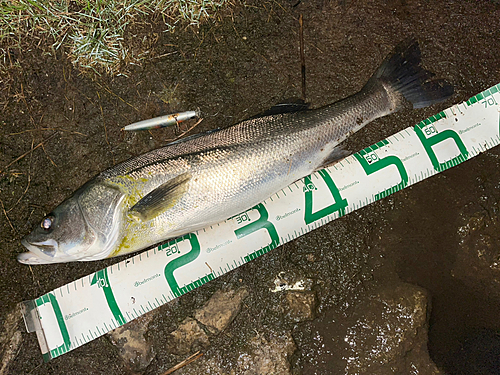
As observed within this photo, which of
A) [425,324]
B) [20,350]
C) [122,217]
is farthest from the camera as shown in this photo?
[20,350]

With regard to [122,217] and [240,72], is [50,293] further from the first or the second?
[240,72]

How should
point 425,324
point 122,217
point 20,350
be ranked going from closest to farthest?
1. point 122,217
2. point 425,324
3. point 20,350

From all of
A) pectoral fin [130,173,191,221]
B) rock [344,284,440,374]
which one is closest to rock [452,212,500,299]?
rock [344,284,440,374]

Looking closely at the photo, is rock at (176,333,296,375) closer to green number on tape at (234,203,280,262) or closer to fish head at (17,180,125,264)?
green number on tape at (234,203,280,262)

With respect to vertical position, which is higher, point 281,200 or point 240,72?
point 240,72

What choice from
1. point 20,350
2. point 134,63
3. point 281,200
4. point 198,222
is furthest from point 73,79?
point 20,350

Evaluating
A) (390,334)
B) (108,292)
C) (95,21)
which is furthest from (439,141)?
(95,21)

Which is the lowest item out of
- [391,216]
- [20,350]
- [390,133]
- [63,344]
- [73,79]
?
[20,350]

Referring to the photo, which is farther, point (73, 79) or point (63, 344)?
point (73, 79)
